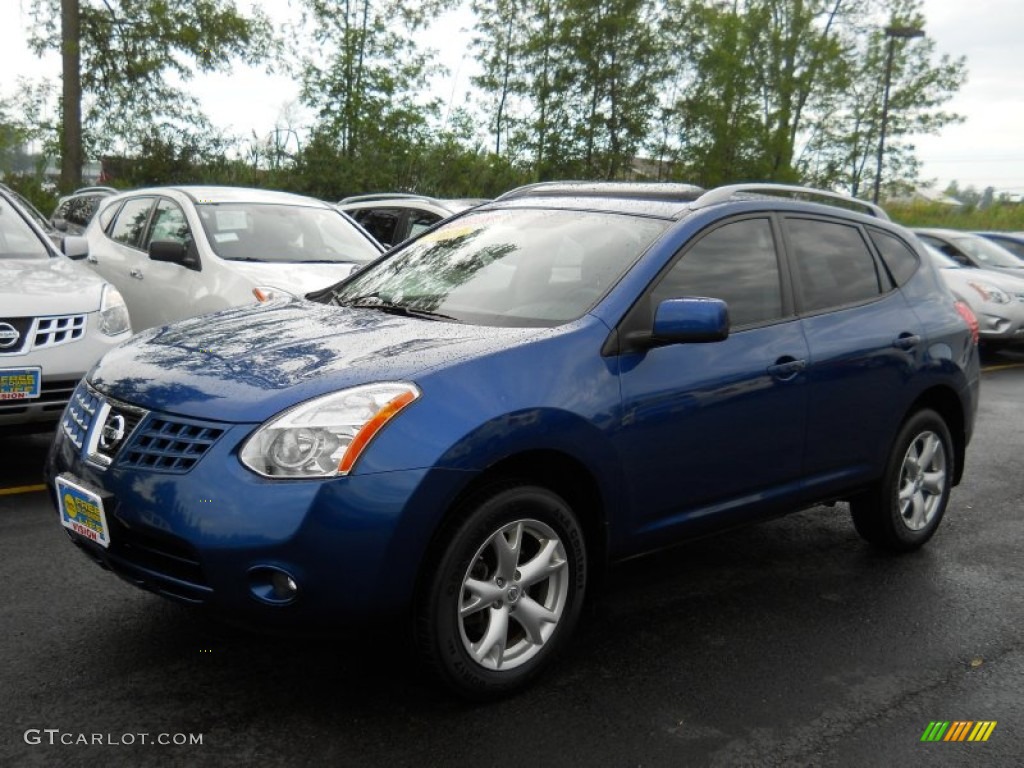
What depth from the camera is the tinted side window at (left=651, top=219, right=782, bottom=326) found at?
13.1 ft

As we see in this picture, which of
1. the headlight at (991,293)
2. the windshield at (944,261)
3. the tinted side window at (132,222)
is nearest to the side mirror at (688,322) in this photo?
the tinted side window at (132,222)

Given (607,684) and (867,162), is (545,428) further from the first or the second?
(867,162)

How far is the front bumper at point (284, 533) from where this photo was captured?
2898mm

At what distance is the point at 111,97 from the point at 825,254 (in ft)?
68.2

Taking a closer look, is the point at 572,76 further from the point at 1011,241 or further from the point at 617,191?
the point at 617,191

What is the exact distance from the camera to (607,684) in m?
3.52

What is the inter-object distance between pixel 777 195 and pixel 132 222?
6493 millimetres

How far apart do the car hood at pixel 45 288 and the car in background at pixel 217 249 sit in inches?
44.5

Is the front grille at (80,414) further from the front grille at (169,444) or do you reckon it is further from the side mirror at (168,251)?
the side mirror at (168,251)

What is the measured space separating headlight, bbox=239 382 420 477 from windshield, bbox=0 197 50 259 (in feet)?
15.7

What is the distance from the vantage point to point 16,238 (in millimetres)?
7230

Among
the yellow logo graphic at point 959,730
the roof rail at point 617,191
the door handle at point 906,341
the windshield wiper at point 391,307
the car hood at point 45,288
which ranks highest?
the roof rail at point 617,191

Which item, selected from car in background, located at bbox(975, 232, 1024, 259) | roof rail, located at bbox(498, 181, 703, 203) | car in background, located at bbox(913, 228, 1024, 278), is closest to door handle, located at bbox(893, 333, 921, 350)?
roof rail, located at bbox(498, 181, 703, 203)

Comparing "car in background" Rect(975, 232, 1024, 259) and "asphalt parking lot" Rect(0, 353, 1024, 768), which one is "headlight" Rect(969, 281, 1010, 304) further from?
"asphalt parking lot" Rect(0, 353, 1024, 768)
